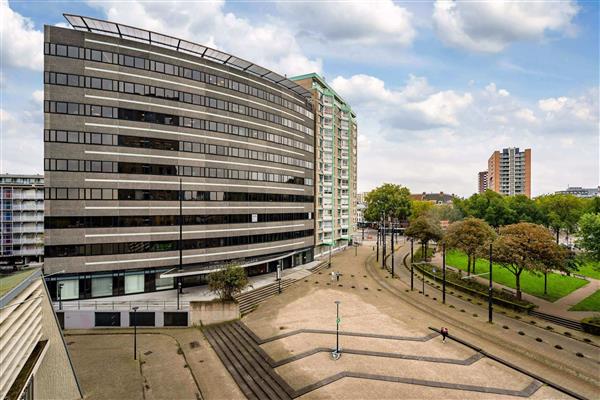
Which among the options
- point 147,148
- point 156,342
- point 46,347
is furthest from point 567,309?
point 147,148

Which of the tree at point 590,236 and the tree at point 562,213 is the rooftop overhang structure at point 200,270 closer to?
the tree at point 590,236

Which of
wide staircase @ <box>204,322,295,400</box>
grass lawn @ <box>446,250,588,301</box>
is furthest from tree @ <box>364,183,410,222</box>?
wide staircase @ <box>204,322,295,400</box>

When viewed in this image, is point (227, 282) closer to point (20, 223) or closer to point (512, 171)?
point (20, 223)

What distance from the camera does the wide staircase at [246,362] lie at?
21.0 m

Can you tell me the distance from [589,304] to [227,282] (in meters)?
42.6

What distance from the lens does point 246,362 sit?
24.7 m

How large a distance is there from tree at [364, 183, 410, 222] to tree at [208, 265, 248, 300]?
75951 millimetres

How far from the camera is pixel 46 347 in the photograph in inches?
685

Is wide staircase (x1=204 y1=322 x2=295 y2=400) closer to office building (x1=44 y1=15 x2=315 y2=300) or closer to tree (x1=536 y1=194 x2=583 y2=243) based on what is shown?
office building (x1=44 y1=15 x2=315 y2=300)

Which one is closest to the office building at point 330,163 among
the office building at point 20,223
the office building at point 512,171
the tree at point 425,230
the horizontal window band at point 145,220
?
the tree at point 425,230

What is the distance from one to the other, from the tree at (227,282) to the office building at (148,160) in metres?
6.36

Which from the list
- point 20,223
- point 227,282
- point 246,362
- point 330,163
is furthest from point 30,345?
point 20,223

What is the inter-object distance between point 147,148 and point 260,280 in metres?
23.7

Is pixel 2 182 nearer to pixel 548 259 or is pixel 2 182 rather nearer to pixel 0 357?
pixel 0 357
